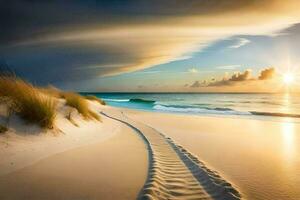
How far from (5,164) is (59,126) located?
2.89m

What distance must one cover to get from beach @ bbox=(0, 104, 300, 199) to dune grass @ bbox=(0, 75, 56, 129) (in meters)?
0.46

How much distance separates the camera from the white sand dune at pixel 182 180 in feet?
13.4

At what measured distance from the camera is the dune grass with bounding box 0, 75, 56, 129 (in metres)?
6.87

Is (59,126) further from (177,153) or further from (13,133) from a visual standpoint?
(177,153)

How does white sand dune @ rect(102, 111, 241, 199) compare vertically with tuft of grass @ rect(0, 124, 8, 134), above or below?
below

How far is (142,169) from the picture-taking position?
5.41m

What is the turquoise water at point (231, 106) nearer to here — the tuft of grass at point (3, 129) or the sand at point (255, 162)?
the sand at point (255, 162)

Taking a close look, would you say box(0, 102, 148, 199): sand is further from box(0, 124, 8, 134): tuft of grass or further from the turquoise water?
the turquoise water

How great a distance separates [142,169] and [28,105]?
334 cm

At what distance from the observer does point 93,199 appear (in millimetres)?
3818

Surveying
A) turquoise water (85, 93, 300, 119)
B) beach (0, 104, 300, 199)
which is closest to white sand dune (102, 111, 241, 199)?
beach (0, 104, 300, 199)

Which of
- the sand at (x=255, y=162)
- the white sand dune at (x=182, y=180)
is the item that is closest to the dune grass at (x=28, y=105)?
the white sand dune at (x=182, y=180)

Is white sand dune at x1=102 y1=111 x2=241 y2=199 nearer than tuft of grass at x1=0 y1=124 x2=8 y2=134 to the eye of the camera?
Yes

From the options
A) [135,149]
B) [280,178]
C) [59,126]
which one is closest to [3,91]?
[59,126]
